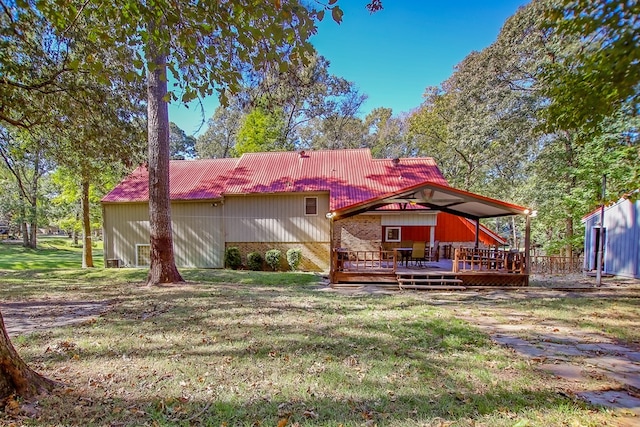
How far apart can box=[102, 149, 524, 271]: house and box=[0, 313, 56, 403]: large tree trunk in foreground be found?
40.8 ft

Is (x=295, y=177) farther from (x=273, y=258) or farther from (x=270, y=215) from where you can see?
(x=273, y=258)

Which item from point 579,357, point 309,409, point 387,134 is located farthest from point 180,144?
point 579,357

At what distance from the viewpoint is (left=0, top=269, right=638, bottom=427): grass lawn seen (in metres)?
2.68

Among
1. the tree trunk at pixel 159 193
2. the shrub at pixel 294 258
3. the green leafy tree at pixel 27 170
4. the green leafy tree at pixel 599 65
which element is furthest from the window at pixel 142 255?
the green leafy tree at pixel 599 65

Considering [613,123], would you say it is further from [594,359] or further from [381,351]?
[381,351]

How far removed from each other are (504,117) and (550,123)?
47.2 ft

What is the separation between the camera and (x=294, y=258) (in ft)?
48.9

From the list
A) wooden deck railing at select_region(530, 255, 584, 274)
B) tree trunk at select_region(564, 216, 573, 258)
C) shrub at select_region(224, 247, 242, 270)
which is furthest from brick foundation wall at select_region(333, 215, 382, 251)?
tree trunk at select_region(564, 216, 573, 258)

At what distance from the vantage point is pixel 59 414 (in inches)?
102

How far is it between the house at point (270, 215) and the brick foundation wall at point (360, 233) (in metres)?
0.05

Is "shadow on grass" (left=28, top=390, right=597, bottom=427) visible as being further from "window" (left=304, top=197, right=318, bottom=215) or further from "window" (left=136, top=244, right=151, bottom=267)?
"window" (left=136, top=244, right=151, bottom=267)

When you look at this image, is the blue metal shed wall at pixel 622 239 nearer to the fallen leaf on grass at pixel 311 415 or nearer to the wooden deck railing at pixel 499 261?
the wooden deck railing at pixel 499 261

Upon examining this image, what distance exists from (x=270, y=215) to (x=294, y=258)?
8.41 feet

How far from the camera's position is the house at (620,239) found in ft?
39.1
